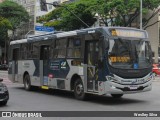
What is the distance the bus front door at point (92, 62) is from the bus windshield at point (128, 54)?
71 centimetres

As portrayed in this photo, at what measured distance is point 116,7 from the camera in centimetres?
4841

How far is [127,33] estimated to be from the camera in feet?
49.9

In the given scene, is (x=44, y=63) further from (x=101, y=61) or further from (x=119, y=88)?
(x=119, y=88)

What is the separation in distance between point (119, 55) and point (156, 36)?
46.6 m

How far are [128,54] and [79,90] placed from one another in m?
2.70

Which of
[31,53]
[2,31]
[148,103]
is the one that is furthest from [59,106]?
[2,31]

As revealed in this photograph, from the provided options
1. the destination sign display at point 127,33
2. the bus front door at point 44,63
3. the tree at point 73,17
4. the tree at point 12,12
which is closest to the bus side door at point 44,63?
the bus front door at point 44,63

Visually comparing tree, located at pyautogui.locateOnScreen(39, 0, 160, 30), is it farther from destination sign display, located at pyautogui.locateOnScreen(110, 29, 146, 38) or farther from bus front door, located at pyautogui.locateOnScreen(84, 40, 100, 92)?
bus front door, located at pyautogui.locateOnScreen(84, 40, 100, 92)

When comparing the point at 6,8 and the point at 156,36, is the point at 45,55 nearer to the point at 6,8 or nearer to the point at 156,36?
the point at 156,36

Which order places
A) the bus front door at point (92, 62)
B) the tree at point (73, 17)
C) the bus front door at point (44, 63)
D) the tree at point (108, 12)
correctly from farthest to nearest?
the tree at point (73, 17)
the tree at point (108, 12)
the bus front door at point (44, 63)
the bus front door at point (92, 62)

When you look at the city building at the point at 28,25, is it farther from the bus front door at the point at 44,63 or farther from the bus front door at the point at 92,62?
the bus front door at the point at 92,62

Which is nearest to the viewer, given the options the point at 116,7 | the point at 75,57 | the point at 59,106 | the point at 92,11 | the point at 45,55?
the point at 59,106

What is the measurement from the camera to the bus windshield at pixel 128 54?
48.0 feet

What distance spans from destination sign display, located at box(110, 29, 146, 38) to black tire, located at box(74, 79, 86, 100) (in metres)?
2.56
